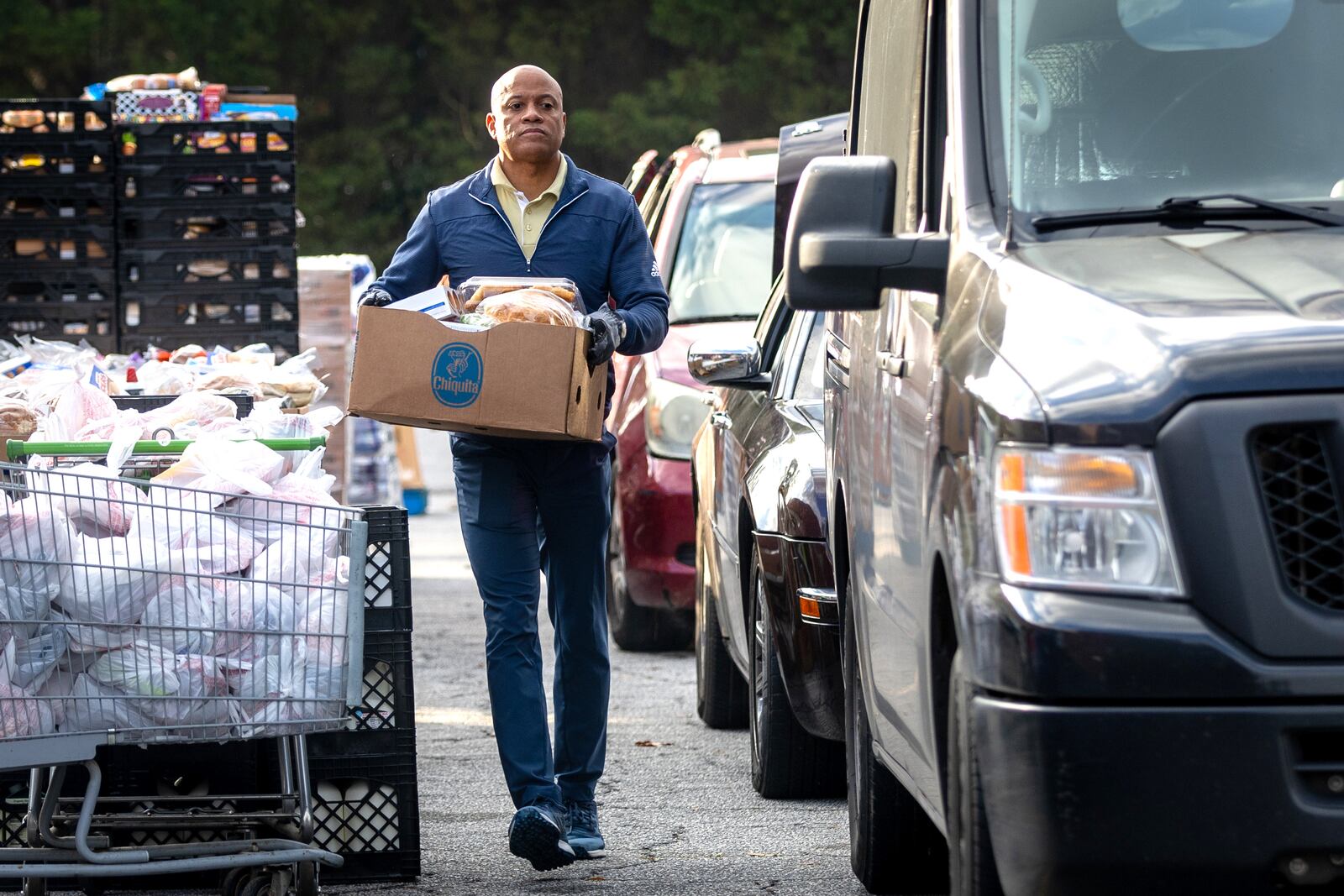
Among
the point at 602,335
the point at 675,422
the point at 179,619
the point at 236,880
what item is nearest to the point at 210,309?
the point at 675,422

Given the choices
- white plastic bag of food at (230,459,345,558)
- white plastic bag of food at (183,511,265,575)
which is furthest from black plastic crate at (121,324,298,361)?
white plastic bag of food at (183,511,265,575)

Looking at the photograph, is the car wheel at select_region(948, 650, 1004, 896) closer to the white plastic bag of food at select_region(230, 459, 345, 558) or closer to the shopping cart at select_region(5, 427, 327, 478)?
the white plastic bag of food at select_region(230, 459, 345, 558)

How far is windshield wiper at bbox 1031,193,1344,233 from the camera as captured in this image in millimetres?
3785

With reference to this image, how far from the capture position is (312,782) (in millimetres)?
5445

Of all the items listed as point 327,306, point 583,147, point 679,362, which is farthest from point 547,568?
point 583,147

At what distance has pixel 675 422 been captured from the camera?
10250 mm

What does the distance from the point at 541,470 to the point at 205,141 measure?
18.5ft

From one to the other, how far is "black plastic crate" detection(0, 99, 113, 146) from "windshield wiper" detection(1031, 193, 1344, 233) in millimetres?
7882

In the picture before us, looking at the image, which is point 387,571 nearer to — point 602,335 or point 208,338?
point 602,335

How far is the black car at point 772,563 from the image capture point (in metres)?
6.03

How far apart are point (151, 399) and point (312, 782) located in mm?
1563

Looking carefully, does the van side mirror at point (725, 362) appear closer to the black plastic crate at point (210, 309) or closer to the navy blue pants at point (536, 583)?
the navy blue pants at point (536, 583)

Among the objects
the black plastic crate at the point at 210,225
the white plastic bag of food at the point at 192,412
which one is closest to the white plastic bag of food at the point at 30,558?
the white plastic bag of food at the point at 192,412

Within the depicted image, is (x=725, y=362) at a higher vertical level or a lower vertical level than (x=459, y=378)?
higher
